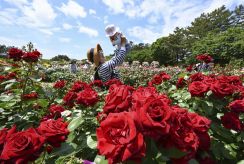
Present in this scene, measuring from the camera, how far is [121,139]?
957mm

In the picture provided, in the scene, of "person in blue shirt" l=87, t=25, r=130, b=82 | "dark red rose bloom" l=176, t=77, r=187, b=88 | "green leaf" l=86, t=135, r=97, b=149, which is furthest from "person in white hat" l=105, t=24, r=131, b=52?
"green leaf" l=86, t=135, r=97, b=149

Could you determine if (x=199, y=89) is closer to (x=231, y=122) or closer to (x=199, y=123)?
(x=231, y=122)

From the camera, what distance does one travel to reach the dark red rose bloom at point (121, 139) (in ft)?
3.10

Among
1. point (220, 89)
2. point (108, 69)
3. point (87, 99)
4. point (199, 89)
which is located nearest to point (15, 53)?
point (87, 99)

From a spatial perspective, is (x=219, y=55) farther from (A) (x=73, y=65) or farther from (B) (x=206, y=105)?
(B) (x=206, y=105)

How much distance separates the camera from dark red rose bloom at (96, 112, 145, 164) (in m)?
0.94

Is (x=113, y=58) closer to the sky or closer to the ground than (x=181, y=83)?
closer to the sky

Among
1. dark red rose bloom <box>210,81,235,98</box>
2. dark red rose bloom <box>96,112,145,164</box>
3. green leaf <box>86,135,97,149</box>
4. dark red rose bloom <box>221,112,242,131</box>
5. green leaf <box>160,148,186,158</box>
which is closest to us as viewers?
dark red rose bloom <box>96,112,145,164</box>

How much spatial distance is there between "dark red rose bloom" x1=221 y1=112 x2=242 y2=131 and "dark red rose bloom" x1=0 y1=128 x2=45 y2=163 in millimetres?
1191

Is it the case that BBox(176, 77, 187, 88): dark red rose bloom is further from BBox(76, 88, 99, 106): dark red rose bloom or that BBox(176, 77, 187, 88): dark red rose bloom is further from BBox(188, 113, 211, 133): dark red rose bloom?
BBox(188, 113, 211, 133): dark red rose bloom

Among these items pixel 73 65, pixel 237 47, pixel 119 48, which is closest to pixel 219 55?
pixel 237 47

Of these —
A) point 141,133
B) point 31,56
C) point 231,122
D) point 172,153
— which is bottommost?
point 231,122

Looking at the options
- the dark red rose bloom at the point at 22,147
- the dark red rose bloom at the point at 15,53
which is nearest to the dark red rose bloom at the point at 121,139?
the dark red rose bloom at the point at 22,147

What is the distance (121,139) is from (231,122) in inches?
45.6
